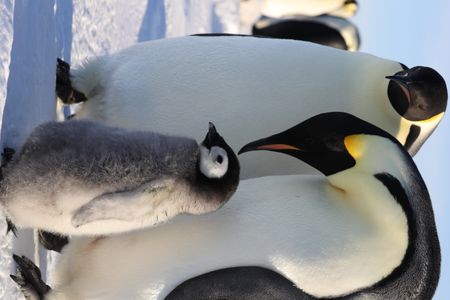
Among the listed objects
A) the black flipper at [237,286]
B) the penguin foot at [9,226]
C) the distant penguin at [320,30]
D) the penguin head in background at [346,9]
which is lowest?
the distant penguin at [320,30]

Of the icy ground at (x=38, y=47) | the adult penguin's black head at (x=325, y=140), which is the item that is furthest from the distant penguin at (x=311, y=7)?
the adult penguin's black head at (x=325, y=140)

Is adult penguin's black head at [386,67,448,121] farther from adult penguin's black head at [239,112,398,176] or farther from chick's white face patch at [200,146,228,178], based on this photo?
chick's white face patch at [200,146,228,178]

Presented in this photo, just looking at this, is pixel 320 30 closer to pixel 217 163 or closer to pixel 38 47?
pixel 38 47

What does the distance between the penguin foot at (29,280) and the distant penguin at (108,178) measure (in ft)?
0.53

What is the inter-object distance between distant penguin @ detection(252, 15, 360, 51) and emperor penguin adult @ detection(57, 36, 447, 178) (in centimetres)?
129

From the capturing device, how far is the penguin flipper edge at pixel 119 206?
0.92 m

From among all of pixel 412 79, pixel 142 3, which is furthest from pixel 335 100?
pixel 142 3

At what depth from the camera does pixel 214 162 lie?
98 centimetres

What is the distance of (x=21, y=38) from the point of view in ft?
4.06

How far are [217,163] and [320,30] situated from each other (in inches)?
72.2

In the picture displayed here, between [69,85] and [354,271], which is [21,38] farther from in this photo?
[354,271]

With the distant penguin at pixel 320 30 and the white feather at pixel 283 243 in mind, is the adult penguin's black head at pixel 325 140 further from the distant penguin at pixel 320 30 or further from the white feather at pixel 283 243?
the distant penguin at pixel 320 30

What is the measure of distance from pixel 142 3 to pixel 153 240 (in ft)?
5.21

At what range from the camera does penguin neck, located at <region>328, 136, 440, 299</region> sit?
107cm
